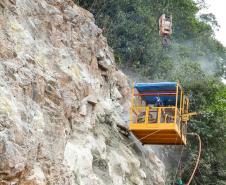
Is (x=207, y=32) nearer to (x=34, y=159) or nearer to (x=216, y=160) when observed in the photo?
(x=216, y=160)

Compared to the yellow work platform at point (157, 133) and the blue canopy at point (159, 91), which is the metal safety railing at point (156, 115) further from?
the blue canopy at point (159, 91)

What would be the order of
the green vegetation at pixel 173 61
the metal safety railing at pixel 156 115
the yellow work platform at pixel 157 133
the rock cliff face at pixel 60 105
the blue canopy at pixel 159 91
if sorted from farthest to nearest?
the green vegetation at pixel 173 61 < the blue canopy at pixel 159 91 < the metal safety railing at pixel 156 115 < the yellow work platform at pixel 157 133 < the rock cliff face at pixel 60 105

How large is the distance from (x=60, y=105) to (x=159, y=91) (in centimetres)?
645

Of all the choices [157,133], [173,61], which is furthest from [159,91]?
[173,61]

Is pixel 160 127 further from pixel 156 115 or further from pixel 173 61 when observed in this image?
pixel 173 61

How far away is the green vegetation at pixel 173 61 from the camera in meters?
26.2

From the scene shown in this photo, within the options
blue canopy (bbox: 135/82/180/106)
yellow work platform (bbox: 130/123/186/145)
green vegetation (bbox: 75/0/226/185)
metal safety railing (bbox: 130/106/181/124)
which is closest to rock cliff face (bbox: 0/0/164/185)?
yellow work platform (bbox: 130/123/186/145)

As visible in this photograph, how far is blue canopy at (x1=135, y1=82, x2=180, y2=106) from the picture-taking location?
18562 mm

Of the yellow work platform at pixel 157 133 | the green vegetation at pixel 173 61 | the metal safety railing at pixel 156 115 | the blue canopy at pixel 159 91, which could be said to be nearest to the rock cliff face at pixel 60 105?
the yellow work platform at pixel 157 133

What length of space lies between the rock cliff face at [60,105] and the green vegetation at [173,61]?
6.23m

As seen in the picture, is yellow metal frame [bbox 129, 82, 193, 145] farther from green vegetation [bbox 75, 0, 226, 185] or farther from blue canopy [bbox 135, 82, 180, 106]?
green vegetation [bbox 75, 0, 226, 185]

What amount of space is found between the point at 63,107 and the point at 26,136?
2793mm

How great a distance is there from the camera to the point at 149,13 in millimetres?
31688

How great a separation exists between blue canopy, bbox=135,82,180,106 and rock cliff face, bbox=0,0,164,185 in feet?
4.48
